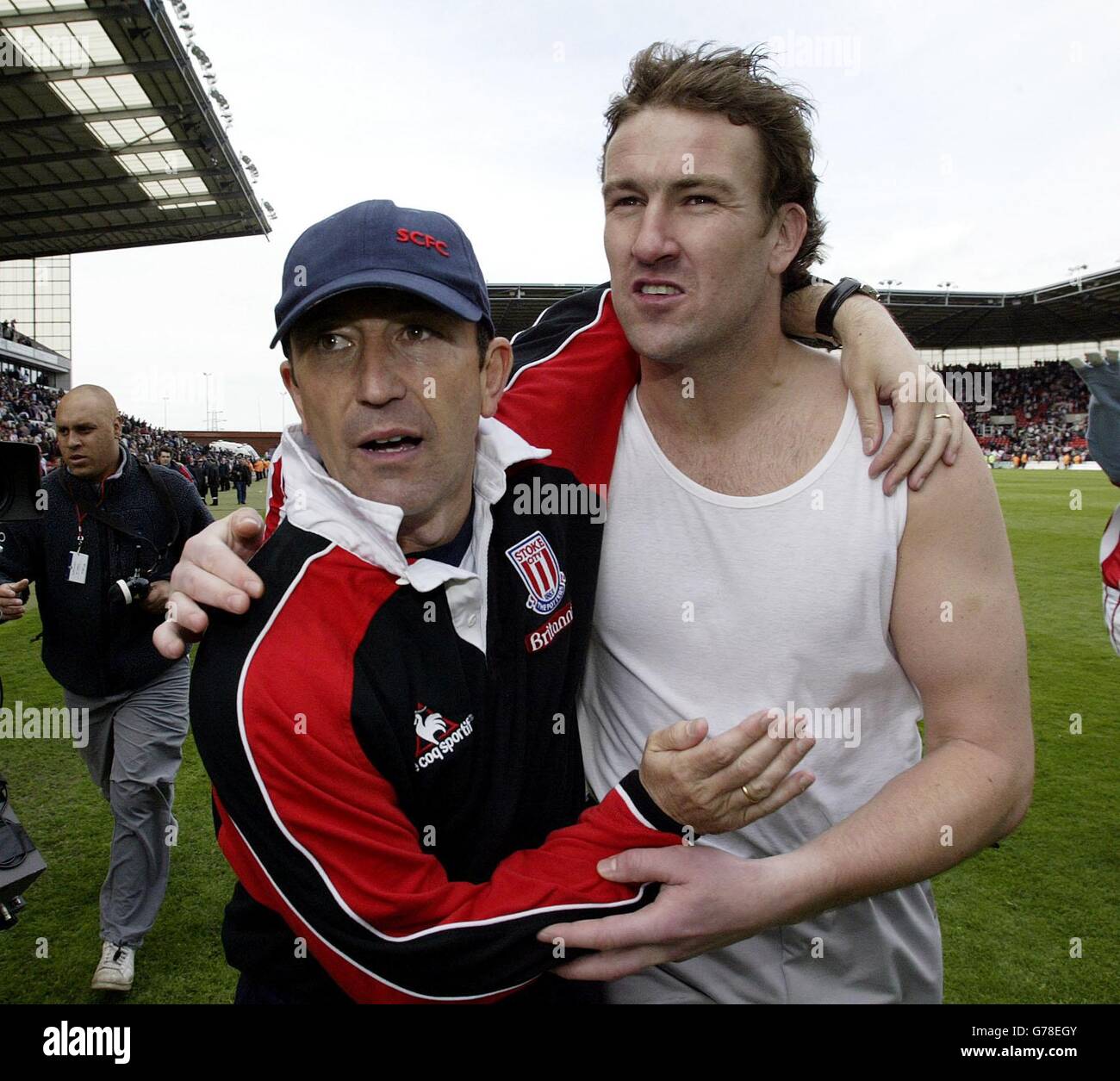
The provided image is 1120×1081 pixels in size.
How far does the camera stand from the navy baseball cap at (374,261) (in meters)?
1.64

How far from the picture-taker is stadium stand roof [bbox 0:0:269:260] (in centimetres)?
1513

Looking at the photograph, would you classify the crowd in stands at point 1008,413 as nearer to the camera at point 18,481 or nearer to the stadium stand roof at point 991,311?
the stadium stand roof at point 991,311

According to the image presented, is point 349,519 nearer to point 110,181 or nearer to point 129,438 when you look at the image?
point 110,181

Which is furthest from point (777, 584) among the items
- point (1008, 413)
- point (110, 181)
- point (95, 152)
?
point (1008, 413)

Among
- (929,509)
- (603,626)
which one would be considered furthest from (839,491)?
(603,626)

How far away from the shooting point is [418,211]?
178 cm

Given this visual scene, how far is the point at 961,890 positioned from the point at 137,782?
3.95m

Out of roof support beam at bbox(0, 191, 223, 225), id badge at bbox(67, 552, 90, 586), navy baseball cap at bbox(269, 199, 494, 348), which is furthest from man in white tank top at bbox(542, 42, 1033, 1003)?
roof support beam at bbox(0, 191, 223, 225)

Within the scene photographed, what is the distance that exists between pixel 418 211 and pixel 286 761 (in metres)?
1.09

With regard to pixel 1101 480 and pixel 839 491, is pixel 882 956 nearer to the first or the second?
pixel 839 491

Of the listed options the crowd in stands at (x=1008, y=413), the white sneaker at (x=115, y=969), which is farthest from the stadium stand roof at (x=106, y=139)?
the white sneaker at (x=115, y=969)

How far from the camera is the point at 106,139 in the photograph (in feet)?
66.1

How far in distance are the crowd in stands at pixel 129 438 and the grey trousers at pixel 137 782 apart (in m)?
20.7

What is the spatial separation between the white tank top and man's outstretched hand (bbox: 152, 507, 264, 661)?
86 centimetres
